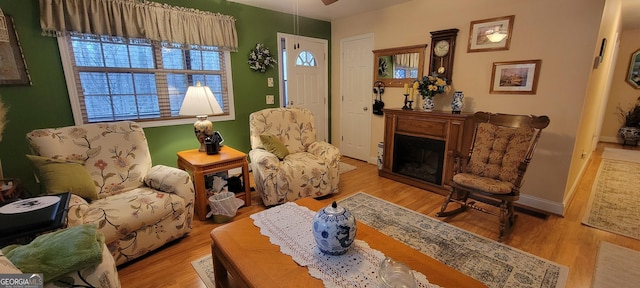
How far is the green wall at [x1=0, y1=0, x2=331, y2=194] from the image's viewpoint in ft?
7.55

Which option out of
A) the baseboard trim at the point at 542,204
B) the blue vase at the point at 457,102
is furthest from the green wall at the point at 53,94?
the baseboard trim at the point at 542,204

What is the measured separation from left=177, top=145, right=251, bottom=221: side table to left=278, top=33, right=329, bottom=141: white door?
1.73m

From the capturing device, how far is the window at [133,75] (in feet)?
8.48

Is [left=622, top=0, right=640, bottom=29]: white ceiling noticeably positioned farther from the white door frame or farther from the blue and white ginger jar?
the blue and white ginger jar

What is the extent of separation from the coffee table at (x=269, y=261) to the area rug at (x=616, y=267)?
1345mm

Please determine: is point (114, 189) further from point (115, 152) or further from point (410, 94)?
point (410, 94)

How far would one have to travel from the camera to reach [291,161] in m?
2.86

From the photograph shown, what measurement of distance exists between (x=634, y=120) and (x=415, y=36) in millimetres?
5630

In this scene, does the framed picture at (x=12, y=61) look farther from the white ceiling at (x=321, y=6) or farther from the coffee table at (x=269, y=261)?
the coffee table at (x=269, y=261)

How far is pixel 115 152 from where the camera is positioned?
2.21 m

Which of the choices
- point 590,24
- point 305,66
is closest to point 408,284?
point 590,24

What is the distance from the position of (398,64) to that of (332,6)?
4.01ft

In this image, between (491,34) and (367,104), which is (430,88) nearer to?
(491,34)

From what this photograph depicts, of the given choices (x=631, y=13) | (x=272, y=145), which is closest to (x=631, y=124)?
(x=631, y=13)
